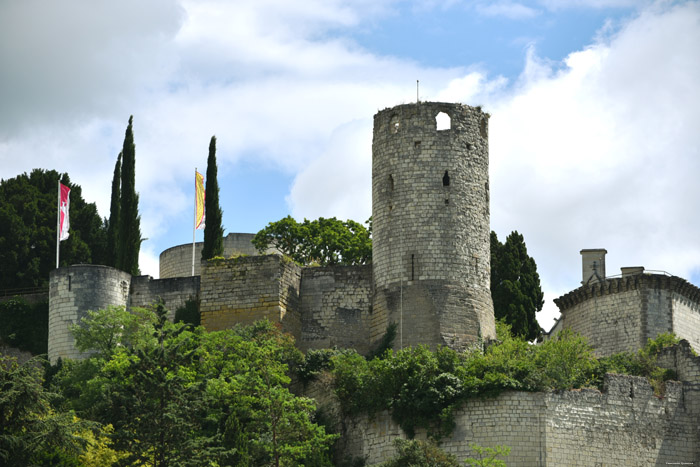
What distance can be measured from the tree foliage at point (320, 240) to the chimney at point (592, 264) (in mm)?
8790

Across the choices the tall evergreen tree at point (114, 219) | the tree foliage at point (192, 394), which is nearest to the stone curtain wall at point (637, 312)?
the tree foliage at point (192, 394)

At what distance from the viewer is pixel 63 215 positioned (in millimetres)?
63844

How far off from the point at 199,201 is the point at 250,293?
914 centimetres

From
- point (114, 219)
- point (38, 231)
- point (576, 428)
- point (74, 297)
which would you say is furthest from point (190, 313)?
point (576, 428)

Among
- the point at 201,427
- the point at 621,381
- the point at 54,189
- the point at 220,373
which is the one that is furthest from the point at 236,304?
the point at 54,189

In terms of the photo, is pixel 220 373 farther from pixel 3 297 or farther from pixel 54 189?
pixel 54 189

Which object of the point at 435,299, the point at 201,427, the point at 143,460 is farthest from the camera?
the point at 435,299

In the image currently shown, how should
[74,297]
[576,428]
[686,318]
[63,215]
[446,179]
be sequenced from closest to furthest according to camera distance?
[576,428] → [446,179] → [686,318] → [74,297] → [63,215]

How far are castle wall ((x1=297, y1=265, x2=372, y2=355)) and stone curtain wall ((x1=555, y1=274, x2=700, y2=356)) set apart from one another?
25.6ft

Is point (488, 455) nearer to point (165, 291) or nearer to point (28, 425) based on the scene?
point (28, 425)

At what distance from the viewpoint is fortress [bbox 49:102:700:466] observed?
50.9m

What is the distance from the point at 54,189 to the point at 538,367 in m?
28.8

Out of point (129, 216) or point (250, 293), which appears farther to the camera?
point (129, 216)

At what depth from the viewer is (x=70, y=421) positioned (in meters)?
45.2
